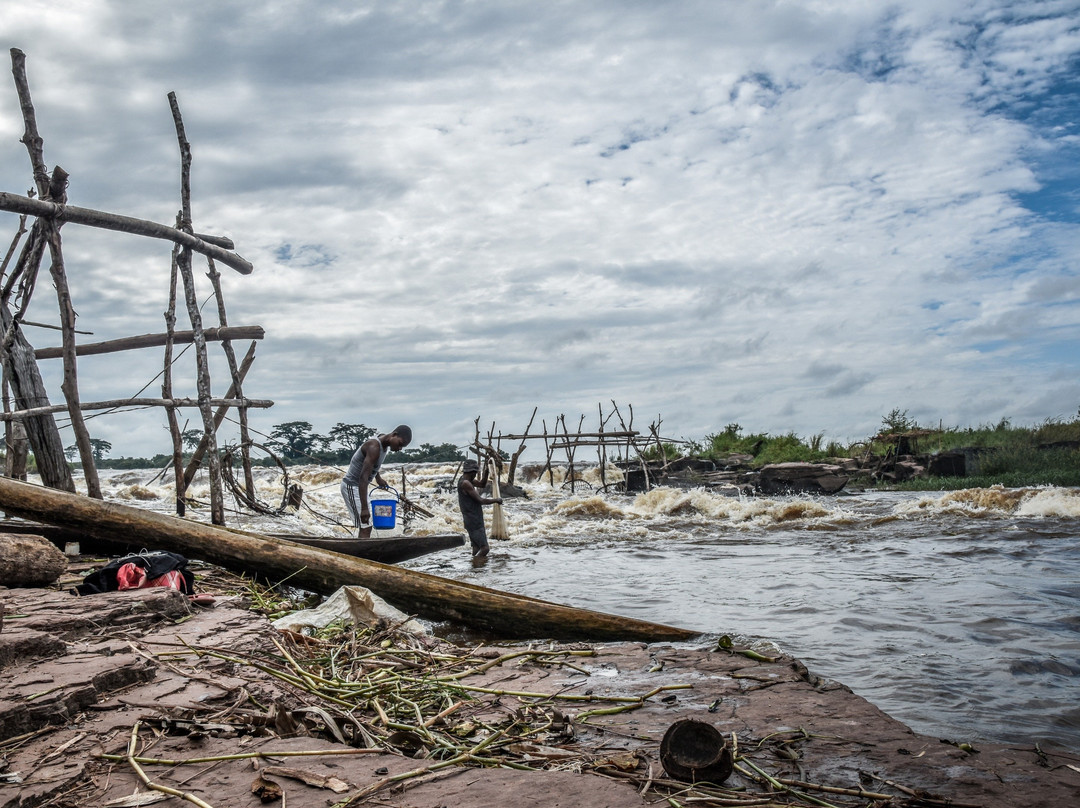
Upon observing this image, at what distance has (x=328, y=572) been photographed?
6.77m

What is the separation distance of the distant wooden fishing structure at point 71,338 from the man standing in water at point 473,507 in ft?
10.9

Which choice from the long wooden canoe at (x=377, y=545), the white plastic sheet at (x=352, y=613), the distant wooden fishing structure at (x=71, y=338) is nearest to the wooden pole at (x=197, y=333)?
the distant wooden fishing structure at (x=71, y=338)

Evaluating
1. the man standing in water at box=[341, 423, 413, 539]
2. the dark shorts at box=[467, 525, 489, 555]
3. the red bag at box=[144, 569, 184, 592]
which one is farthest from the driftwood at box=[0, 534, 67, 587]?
the dark shorts at box=[467, 525, 489, 555]

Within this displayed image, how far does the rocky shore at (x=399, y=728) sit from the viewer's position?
8.97 ft

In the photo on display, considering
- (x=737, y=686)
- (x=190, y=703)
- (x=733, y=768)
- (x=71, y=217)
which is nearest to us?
(x=733, y=768)

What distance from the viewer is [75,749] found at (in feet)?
9.49

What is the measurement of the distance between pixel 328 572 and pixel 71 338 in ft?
13.0

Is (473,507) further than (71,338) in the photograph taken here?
Yes

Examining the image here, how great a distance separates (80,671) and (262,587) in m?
3.49

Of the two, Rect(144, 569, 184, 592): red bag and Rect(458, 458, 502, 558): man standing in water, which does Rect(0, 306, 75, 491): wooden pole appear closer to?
Rect(144, 569, 184, 592): red bag

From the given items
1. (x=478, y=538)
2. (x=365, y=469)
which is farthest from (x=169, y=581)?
(x=478, y=538)

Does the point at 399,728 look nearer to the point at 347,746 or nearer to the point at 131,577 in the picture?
the point at 347,746

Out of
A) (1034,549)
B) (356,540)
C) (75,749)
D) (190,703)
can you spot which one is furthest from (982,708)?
(1034,549)

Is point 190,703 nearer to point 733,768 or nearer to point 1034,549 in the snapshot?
point 733,768
